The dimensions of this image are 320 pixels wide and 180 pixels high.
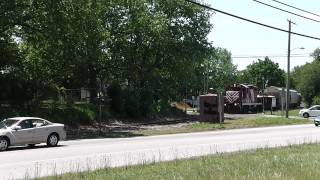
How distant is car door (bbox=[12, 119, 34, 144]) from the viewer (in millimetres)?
25906

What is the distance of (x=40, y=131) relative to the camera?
2692cm

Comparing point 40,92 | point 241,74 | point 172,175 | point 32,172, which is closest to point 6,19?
point 40,92

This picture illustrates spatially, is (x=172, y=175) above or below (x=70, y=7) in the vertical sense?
below

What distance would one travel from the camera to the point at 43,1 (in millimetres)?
35406

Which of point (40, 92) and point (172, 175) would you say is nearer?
point (172, 175)

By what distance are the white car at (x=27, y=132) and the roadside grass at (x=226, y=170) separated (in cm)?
1107

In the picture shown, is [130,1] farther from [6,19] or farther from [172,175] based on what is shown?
[172,175]

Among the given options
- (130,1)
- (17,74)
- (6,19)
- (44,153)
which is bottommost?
(44,153)

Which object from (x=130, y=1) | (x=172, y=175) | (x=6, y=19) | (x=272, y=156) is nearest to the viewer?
(x=172, y=175)

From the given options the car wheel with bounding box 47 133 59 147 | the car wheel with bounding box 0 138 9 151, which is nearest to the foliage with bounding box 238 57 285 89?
the car wheel with bounding box 47 133 59 147

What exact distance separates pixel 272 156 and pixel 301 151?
2.18 meters

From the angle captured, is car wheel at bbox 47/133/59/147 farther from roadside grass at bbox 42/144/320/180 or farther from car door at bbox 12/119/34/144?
roadside grass at bbox 42/144/320/180

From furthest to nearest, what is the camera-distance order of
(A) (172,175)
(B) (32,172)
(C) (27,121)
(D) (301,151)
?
(C) (27,121) → (D) (301,151) → (B) (32,172) → (A) (172,175)

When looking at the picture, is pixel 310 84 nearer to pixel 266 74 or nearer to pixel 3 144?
pixel 266 74
